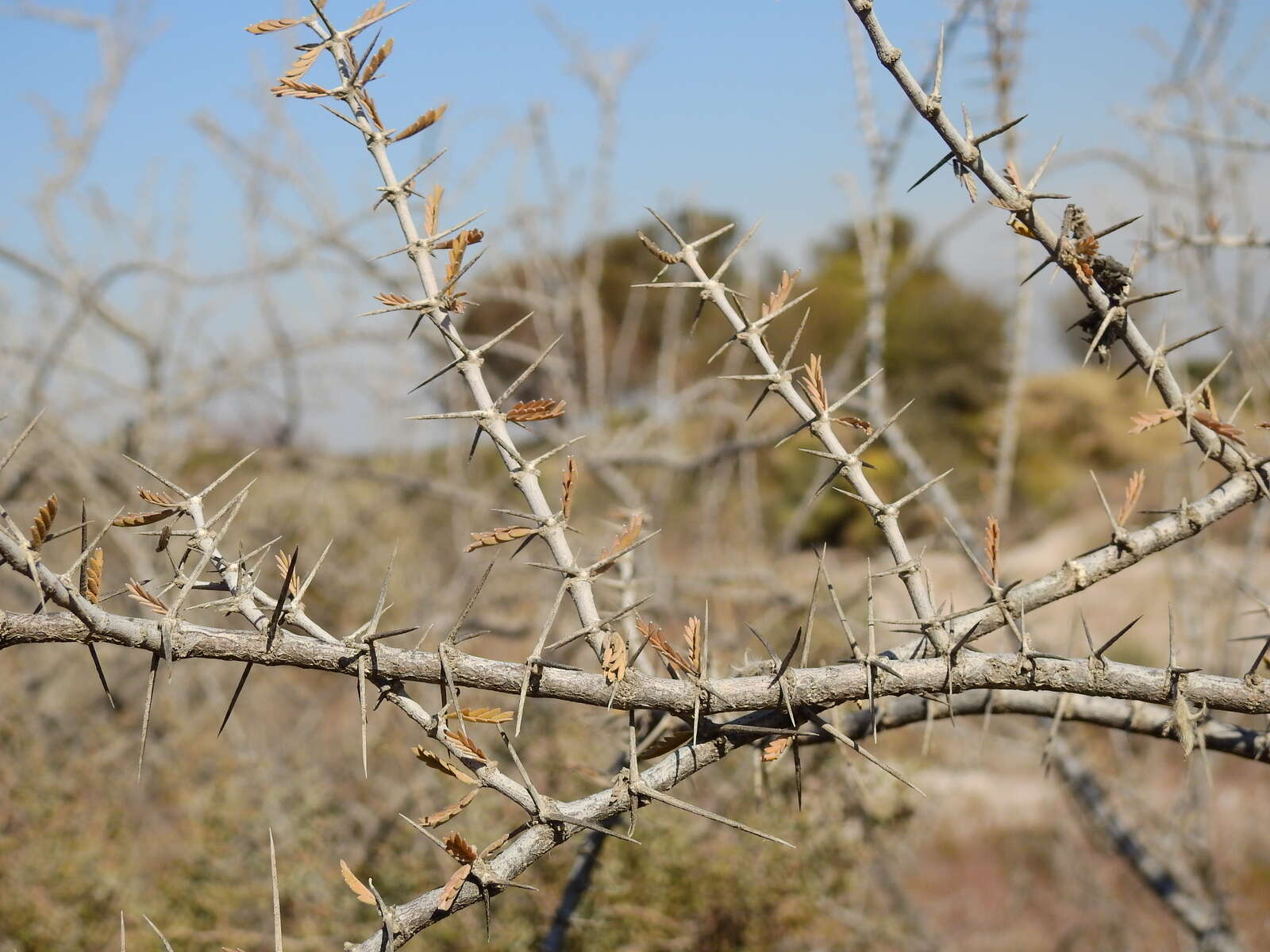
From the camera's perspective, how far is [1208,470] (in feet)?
17.9

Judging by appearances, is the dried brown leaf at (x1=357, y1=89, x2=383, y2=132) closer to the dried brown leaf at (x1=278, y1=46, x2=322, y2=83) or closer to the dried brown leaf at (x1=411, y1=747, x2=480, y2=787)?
the dried brown leaf at (x1=278, y1=46, x2=322, y2=83)

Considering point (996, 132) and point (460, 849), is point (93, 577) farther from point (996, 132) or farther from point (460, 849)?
point (996, 132)

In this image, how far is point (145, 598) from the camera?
1.17m

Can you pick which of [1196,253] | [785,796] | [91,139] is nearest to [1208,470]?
[1196,253]

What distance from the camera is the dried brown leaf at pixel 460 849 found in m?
1.16

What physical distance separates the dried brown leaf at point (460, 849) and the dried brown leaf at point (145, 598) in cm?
44

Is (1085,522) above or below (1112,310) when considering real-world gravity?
above

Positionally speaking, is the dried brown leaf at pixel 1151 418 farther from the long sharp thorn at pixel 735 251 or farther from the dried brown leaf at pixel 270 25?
the dried brown leaf at pixel 270 25

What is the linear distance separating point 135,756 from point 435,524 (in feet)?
16.5

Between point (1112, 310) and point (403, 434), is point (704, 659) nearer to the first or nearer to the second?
point (1112, 310)

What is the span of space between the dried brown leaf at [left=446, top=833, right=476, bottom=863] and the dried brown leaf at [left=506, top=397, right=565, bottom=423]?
1.71 ft

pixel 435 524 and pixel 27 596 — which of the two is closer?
pixel 27 596

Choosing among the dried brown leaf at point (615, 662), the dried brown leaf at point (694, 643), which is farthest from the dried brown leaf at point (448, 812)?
the dried brown leaf at point (694, 643)

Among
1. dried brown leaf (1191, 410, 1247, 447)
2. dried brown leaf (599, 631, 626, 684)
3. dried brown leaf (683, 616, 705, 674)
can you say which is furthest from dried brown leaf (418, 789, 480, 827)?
dried brown leaf (1191, 410, 1247, 447)
